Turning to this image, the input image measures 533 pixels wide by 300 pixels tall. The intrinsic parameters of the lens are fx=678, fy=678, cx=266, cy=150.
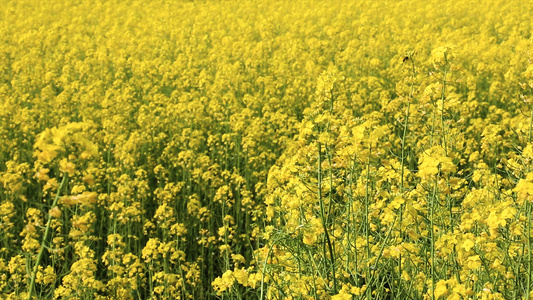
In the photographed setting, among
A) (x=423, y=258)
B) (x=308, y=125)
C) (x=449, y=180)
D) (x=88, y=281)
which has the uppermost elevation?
(x=308, y=125)

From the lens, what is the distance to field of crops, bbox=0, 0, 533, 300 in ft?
8.21

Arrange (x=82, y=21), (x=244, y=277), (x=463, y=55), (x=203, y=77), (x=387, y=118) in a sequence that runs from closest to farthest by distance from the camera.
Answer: (x=244, y=277) < (x=387, y=118) < (x=203, y=77) < (x=463, y=55) < (x=82, y=21)

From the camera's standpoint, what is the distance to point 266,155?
5391 mm

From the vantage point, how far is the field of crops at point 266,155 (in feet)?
8.21

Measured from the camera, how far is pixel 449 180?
103 inches

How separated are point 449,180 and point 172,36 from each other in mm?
8707

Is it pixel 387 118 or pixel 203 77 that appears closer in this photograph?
pixel 387 118

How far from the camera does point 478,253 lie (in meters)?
2.48

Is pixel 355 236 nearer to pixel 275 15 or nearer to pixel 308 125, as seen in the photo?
pixel 308 125

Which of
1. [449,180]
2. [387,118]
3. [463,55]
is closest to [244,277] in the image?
[449,180]

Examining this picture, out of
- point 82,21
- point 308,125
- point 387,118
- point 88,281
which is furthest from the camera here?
point 82,21

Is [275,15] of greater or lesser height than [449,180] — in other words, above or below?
below

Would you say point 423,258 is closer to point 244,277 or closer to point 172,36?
point 244,277

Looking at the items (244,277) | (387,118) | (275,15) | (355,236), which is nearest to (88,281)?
(244,277)
